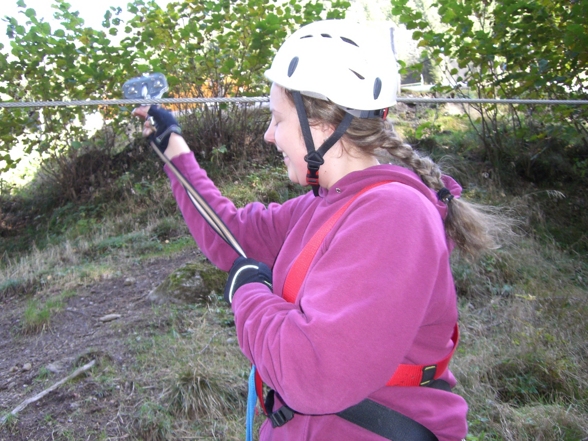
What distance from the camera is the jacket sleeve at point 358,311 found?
1155mm

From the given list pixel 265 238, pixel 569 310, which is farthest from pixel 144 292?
pixel 569 310

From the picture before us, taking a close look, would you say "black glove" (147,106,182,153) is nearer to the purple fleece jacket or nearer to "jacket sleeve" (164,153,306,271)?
"jacket sleeve" (164,153,306,271)

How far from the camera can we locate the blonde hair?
1.52m

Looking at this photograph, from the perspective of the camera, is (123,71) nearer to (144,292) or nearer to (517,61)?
(144,292)

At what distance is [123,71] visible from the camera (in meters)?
6.91

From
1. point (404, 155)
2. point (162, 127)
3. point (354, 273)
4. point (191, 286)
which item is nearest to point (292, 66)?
point (404, 155)

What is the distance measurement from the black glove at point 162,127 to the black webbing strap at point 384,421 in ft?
4.14

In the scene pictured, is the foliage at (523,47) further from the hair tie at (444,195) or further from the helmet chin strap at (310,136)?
the helmet chin strap at (310,136)

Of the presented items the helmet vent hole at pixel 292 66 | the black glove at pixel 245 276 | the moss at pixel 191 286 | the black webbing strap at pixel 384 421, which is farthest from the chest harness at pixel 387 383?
the moss at pixel 191 286

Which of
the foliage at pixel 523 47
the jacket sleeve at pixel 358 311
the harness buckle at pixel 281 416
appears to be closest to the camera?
the jacket sleeve at pixel 358 311

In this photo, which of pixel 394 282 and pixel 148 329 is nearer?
pixel 394 282

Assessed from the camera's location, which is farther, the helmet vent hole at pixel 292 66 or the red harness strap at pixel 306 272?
the helmet vent hole at pixel 292 66

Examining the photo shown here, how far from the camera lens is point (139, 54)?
6.74 metres

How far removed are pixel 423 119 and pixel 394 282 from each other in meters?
8.86
